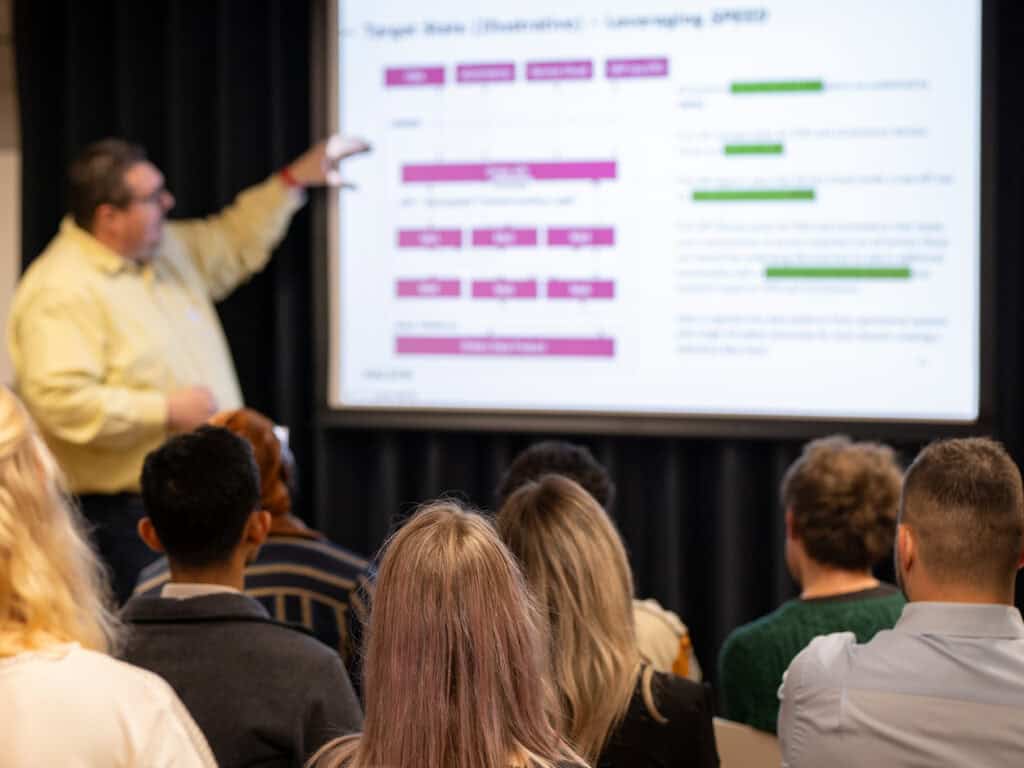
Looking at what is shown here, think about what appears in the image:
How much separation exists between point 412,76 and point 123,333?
113 cm

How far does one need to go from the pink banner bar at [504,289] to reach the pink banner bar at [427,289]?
0.06 metres

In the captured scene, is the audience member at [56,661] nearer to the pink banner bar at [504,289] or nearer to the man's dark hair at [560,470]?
the man's dark hair at [560,470]

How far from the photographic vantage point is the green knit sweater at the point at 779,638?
2.36 metres

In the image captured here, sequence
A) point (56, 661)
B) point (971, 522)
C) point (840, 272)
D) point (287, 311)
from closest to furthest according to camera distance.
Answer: point (56, 661)
point (971, 522)
point (840, 272)
point (287, 311)

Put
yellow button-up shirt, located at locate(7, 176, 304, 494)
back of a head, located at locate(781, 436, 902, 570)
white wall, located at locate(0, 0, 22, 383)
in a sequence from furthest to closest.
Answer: white wall, located at locate(0, 0, 22, 383)
yellow button-up shirt, located at locate(7, 176, 304, 494)
back of a head, located at locate(781, 436, 902, 570)

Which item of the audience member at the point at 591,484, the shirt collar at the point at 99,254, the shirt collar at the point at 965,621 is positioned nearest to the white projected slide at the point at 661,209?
the shirt collar at the point at 99,254

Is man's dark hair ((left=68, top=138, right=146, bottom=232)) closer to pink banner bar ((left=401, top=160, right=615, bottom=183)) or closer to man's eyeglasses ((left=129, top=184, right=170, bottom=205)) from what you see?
man's eyeglasses ((left=129, top=184, right=170, bottom=205))

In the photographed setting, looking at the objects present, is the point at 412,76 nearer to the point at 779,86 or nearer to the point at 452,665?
the point at 779,86

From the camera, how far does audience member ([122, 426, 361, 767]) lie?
1917mm

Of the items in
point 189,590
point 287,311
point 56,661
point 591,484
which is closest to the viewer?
point 56,661

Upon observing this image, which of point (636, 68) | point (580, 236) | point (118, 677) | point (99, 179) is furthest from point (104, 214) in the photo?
point (118, 677)

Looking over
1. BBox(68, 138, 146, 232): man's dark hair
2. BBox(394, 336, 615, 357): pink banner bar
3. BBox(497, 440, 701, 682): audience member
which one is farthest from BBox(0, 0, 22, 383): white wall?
BBox(497, 440, 701, 682): audience member

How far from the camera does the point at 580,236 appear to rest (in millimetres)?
3834

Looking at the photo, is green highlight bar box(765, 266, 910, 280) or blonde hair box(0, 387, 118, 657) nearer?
blonde hair box(0, 387, 118, 657)
